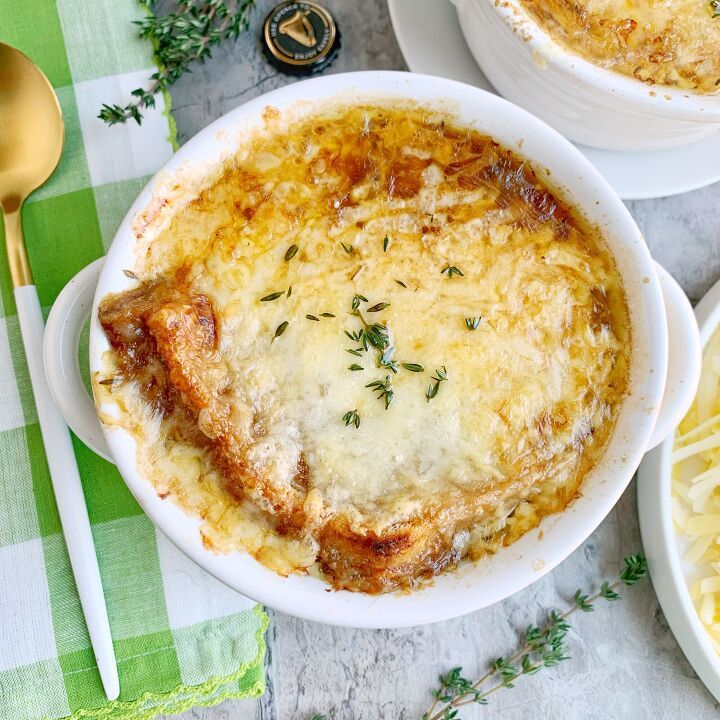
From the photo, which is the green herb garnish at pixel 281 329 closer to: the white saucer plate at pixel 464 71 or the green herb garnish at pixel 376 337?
the green herb garnish at pixel 376 337

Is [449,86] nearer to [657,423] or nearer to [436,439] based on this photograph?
[436,439]

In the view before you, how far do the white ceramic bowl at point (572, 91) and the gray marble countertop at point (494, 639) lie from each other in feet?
1.14

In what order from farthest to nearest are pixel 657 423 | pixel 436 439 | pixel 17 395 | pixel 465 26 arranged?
1. pixel 17 395
2. pixel 465 26
3. pixel 657 423
4. pixel 436 439

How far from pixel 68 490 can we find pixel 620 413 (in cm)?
123

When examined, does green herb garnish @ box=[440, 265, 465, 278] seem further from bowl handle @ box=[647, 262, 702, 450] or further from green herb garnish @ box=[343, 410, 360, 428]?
bowl handle @ box=[647, 262, 702, 450]

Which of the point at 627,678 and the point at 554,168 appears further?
the point at 627,678

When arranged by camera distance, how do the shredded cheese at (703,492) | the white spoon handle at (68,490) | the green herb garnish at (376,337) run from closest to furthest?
the green herb garnish at (376,337) < the white spoon handle at (68,490) < the shredded cheese at (703,492)

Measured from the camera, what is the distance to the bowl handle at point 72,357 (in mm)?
1568

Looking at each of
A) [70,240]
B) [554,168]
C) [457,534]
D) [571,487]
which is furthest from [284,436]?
[70,240]

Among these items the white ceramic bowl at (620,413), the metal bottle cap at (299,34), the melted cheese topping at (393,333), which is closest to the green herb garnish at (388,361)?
→ the melted cheese topping at (393,333)

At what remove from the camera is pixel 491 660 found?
6.84 ft

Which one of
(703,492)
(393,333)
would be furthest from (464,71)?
(703,492)

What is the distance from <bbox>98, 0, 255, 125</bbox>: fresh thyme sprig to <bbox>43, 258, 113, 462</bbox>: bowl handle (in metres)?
0.50

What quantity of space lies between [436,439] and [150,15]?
4.17 feet
